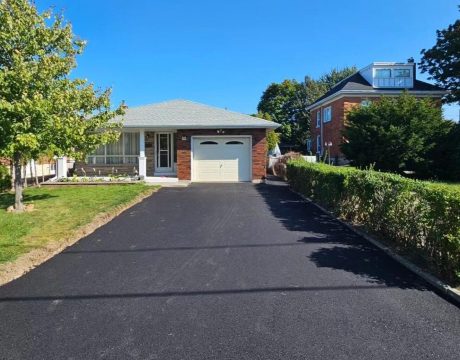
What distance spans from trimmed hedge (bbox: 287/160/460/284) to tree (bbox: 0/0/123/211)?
6.70 metres

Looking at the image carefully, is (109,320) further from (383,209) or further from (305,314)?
(383,209)

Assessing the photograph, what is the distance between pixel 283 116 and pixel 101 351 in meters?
49.6

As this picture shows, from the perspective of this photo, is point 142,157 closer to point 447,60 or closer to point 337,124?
point 337,124

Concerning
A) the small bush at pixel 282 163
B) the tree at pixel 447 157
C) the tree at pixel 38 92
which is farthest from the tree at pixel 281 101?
the tree at pixel 38 92

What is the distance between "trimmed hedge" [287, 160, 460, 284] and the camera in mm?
5488

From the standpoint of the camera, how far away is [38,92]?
422 inches

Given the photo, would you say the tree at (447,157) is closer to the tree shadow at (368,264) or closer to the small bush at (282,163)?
the small bush at (282,163)

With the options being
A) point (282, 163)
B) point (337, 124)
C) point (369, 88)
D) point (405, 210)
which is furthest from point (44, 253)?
point (369, 88)

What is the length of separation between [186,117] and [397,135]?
35.6 feet

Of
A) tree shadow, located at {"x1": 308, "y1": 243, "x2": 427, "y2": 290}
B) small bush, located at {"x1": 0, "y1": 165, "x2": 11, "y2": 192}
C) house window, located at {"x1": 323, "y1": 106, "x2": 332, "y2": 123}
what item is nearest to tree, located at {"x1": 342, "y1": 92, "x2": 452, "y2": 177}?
house window, located at {"x1": 323, "y1": 106, "x2": 332, "y2": 123}

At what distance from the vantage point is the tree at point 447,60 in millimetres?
32688

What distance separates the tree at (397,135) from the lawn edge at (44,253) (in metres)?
15.8

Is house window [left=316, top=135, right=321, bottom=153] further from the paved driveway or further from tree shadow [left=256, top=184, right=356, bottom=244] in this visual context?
the paved driveway

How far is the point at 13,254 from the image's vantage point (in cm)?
680
